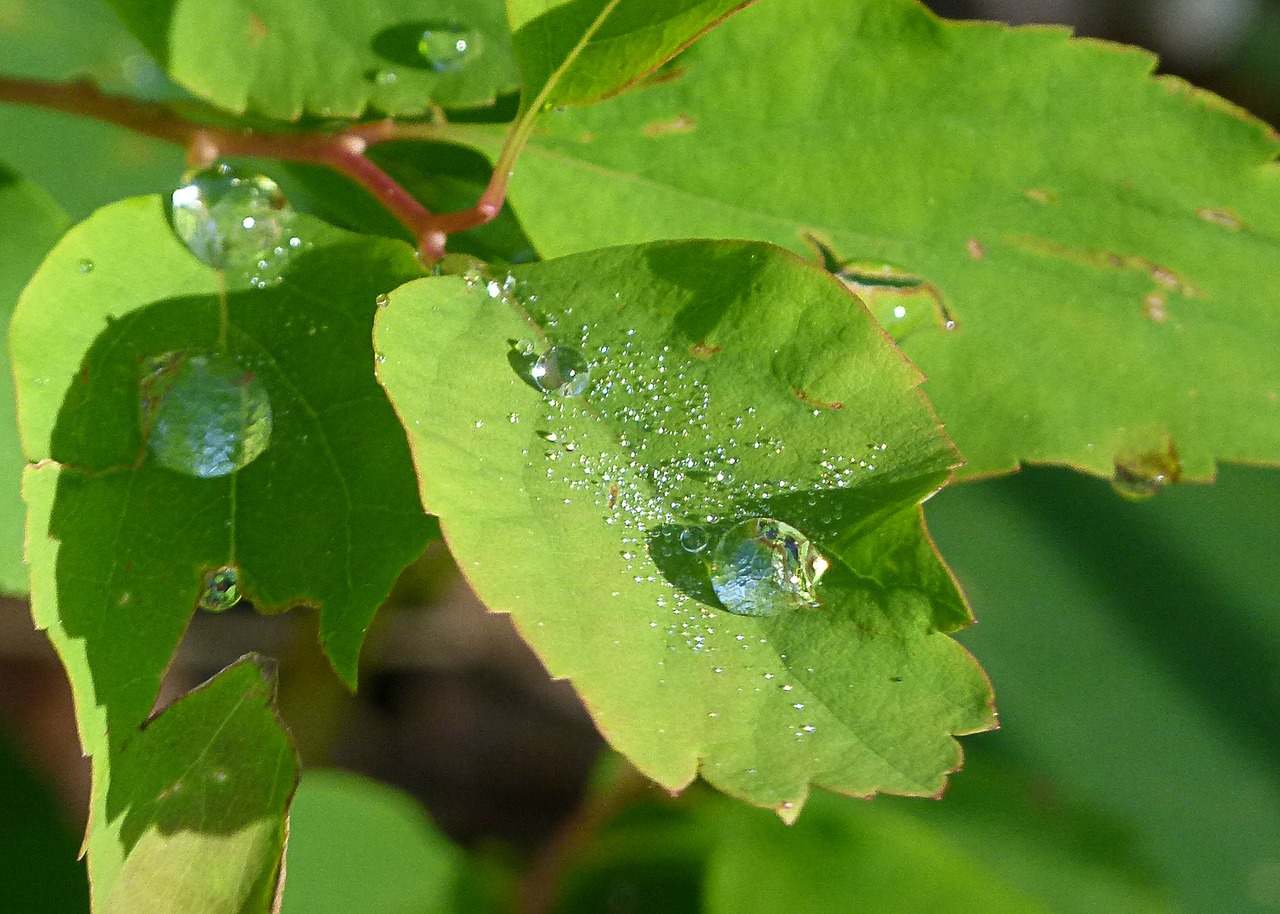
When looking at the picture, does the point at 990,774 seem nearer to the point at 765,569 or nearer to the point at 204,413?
the point at 765,569

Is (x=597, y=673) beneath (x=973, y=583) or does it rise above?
above

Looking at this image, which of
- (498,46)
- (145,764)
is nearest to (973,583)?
(498,46)

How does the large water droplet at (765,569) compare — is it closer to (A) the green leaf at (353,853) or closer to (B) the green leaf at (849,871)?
(B) the green leaf at (849,871)

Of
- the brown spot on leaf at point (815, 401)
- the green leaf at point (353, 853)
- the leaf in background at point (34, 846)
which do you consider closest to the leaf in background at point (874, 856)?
the green leaf at point (353, 853)

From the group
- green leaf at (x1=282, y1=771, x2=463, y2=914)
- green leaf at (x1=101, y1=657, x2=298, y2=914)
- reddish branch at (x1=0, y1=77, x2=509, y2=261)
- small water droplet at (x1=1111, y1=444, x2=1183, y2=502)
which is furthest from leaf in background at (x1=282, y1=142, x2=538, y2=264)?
green leaf at (x1=282, y1=771, x2=463, y2=914)

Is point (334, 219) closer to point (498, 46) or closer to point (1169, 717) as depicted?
point (498, 46)

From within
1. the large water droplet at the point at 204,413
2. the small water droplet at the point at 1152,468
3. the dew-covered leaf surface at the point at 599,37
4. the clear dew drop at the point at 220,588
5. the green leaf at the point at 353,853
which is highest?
the dew-covered leaf surface at the point at 599,37

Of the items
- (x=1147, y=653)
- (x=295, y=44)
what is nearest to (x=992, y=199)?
(x=295, y=44)
